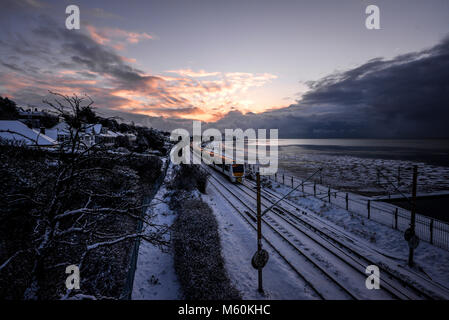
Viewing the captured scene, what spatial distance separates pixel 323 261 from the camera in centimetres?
1158

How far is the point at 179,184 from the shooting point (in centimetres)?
2512

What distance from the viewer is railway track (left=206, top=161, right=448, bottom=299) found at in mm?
9164

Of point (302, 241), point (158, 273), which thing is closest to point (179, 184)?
point (158, 273)

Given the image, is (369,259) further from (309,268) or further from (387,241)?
(387,241)

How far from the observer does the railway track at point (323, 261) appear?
30.1ft

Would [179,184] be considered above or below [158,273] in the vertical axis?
above

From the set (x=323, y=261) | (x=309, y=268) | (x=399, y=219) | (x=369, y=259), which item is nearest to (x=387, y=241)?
(x=369, y=259)

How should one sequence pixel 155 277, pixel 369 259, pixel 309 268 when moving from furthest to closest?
1. pixel 369 259
2. pixel 155 277
3. pixel 309 268

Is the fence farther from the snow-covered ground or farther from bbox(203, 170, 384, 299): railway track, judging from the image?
bbox(203, 170, 384, 299): railway track

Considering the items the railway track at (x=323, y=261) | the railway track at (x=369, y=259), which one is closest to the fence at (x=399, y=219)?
the railway track at (x=369, y=259)
